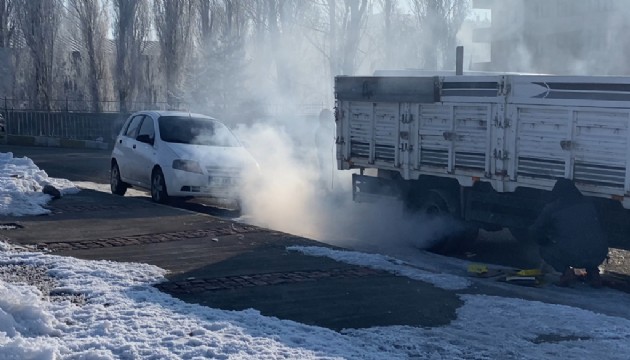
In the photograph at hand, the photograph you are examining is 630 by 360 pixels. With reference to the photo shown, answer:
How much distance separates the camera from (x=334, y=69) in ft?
147

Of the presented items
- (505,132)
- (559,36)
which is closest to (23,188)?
(505,132)

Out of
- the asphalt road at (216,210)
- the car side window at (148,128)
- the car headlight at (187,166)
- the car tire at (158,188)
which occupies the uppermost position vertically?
the car side window at (148,128)

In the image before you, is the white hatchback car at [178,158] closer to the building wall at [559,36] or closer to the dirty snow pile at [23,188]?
the dirty snow pile at [23,188]

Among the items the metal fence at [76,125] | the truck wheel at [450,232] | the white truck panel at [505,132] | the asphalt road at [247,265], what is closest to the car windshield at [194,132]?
the asphalt road at [247,265]

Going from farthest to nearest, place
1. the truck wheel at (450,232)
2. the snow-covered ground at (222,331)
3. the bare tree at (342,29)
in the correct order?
1. the bare tree at (342,29)
2. the truck wheel at (450,232)
3. the snow-covered ground at (222,331)

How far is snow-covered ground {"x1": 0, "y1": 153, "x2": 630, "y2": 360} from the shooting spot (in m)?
6.29

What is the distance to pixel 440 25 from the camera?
4134 centimetres

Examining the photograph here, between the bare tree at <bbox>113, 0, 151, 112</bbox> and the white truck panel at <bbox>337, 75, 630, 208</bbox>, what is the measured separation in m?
35.6

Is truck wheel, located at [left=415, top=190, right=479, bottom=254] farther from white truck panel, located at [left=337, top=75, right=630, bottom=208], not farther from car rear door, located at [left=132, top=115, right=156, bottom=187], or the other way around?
car rear door, located at [left=132, top=115, right=156, bottom=187]

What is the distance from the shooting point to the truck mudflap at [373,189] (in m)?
13.8

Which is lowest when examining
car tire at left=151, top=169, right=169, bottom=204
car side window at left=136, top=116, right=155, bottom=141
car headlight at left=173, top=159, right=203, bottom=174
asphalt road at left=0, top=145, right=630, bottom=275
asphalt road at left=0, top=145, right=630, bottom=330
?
asphalt road at left=0, top=145, right=630, bottom=275

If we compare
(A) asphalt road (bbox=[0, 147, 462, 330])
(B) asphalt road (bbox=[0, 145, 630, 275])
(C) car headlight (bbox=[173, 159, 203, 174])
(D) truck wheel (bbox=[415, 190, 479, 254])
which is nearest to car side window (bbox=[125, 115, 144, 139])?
(B) asphalt road (bbox=[0, 145, 630, 275])

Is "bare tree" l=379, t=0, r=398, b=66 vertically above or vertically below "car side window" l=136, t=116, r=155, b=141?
above

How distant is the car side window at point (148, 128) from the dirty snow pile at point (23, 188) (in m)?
1.55
